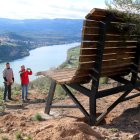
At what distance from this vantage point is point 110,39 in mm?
6082

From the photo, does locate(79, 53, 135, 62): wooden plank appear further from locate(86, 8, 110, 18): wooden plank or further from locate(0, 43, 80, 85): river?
locate(0, 43, 80, 85): river

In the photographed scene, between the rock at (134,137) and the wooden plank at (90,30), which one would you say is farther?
the wooden plank at (90,30)

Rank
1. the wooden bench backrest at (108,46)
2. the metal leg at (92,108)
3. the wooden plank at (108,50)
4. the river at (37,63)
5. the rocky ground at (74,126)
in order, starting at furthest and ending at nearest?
1. the river at (37,63)
2. the metal leg at (92,108)
3. the wooden plank at (108,50)
4. the wooden bench backrest at (108,46)
5. the rocky ground at (74,126)

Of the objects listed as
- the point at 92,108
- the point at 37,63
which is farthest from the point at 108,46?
the point at 37,63

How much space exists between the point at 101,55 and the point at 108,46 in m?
0.26

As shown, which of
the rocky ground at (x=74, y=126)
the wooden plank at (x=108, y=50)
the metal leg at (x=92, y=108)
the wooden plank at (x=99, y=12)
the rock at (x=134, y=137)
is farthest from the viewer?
the metal leg at (x=92, y=108)

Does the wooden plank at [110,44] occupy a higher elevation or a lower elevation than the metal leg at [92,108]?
higher

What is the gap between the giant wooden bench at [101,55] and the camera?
571cm

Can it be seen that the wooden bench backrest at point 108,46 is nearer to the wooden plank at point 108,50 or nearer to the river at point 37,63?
the wooden plank at point 108,50

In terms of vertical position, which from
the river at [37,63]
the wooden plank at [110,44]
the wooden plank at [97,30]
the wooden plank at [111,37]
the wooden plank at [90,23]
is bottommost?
the river at [37,63]

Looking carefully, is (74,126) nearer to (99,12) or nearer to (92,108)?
(92,108)

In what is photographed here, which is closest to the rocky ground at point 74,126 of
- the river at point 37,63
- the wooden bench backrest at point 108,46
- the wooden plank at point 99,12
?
the wooden bench backrest at point 108,46

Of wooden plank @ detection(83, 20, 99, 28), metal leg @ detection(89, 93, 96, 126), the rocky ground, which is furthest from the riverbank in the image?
wooden plank @ detection(83, 20, 99, 28)

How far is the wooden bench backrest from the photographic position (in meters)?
5.64
